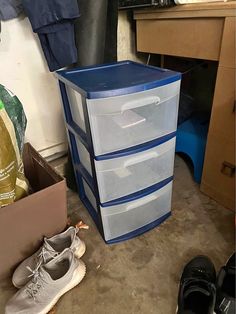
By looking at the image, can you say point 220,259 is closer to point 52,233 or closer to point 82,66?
point 52,233

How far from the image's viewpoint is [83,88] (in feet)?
2.31

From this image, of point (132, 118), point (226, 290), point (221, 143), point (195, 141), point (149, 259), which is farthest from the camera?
point (195, 141)

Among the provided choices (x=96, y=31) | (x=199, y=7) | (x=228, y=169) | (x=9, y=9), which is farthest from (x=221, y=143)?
(x=9, y=9)

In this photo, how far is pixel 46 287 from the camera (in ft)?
2.46

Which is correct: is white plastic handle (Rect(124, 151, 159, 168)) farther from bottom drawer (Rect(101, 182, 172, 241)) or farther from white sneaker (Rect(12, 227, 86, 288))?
white sneaker (Rect(12, 227, 86, 288))

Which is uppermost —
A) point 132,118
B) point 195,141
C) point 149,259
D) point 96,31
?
point 96,31

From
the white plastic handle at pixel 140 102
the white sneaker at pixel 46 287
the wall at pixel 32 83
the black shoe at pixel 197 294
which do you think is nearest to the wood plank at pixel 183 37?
the white plastic handle at pixel 140 102

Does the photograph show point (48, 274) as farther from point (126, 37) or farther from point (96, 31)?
point (126, 37)

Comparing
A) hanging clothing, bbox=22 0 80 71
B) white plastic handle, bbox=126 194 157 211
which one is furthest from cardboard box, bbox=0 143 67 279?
hanging clothing, bbox=22 0 80 71

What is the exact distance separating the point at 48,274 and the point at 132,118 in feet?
1.80

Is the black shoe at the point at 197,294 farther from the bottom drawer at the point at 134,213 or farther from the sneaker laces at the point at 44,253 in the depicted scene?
the sneaker laces at the point at 44,253

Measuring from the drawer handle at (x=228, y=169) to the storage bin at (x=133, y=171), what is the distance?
0.85ft

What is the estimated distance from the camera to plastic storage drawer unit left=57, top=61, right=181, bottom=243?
71 centimetres

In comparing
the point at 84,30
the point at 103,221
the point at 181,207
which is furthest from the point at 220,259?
the point at 84,30
